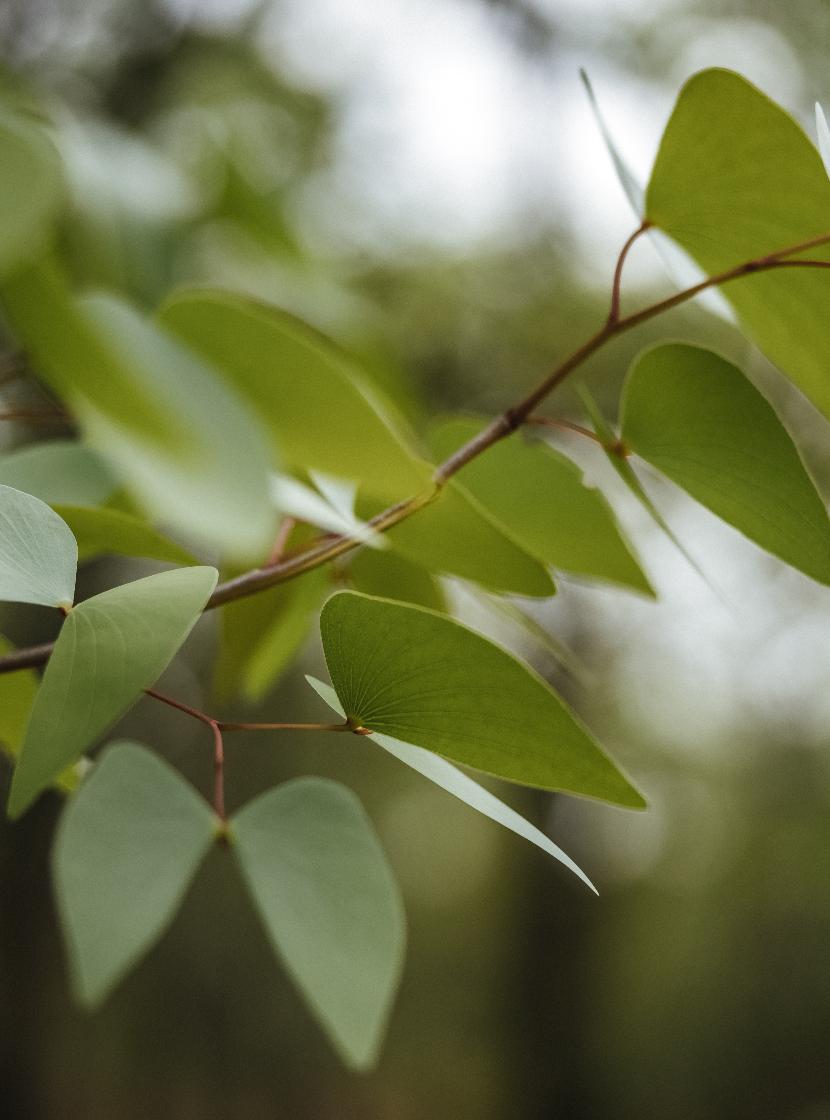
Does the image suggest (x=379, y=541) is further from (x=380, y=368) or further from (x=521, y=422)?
(x=380, y=368)

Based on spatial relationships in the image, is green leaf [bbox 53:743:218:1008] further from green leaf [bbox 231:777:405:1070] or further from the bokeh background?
the bokeh background

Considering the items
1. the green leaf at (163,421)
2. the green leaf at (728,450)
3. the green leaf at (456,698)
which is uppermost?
the green leaf at (728,450)

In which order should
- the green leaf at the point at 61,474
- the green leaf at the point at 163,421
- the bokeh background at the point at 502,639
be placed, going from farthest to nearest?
the bokeh background at the point at 502,639 → the green leaf at the point at 61,474 → the green leaf at the point at 163,421

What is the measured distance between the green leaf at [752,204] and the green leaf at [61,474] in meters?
0.13

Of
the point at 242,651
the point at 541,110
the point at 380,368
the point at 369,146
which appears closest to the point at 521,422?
the point at 242,651

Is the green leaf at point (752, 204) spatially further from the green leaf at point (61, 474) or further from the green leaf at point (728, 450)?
the green leaf at point (61, 474)

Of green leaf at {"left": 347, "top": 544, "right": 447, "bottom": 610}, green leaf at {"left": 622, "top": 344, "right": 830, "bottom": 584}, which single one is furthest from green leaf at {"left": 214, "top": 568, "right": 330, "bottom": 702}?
green leaf at {"left": 622, "top": 344, "right": 830, "bottom": 584}

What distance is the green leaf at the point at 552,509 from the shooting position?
195 mm

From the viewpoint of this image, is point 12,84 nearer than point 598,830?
Yes

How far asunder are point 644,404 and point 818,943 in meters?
3.43

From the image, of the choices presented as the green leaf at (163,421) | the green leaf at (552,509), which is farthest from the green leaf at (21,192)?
the green leaf at (552,509)

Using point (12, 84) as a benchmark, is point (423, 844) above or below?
below

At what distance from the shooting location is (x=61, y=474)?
20 centimetres

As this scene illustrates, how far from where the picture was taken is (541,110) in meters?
2.27
